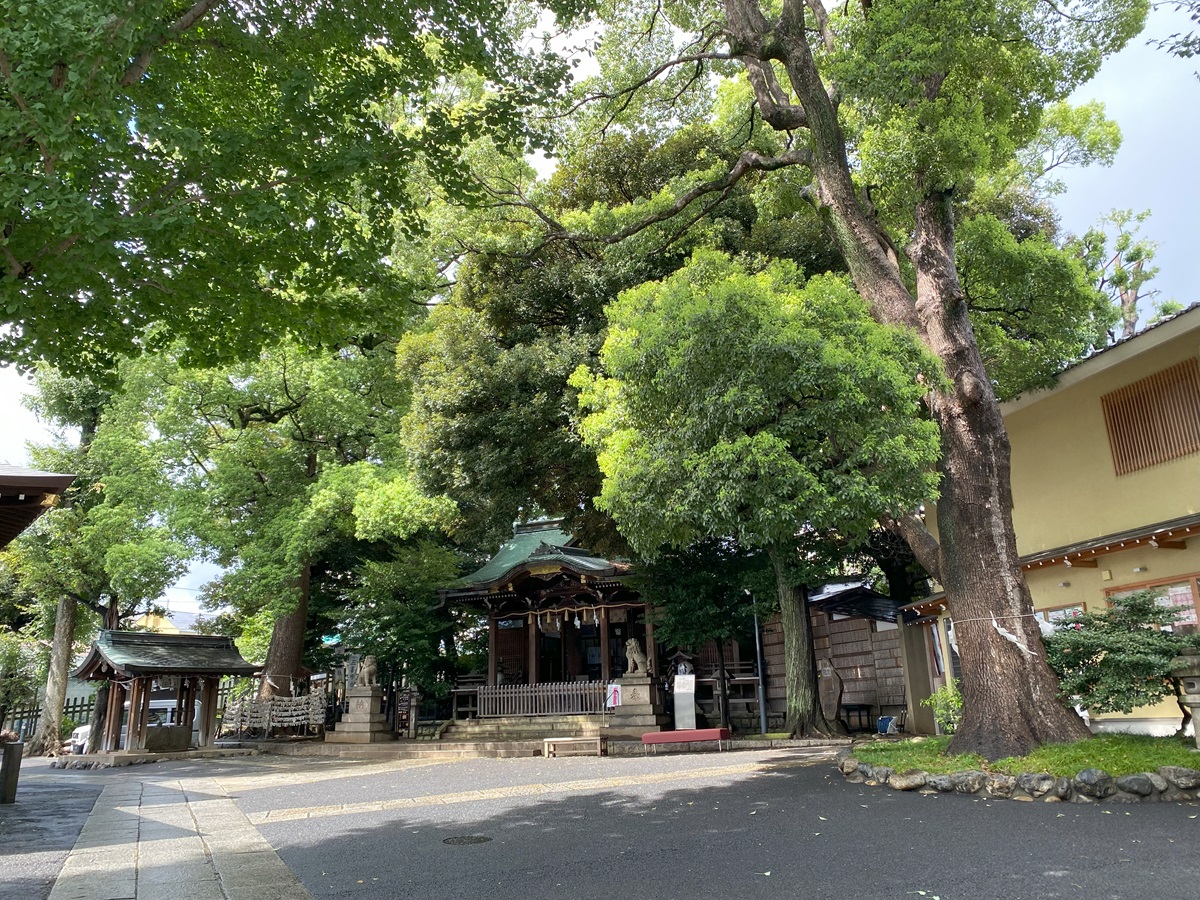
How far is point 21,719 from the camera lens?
88.0 feet

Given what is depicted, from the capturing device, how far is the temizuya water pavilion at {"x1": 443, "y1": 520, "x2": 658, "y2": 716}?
18516mm

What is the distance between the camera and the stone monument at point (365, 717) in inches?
706

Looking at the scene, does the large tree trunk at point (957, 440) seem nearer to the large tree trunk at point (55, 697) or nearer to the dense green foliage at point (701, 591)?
the dense green foliage at point (701, 591)

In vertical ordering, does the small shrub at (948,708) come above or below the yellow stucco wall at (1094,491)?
below

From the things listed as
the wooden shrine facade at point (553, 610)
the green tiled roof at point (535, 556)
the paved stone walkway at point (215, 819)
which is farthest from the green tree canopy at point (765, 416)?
the green tiled roof at point (535, 556)

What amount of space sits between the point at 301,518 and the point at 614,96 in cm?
1216

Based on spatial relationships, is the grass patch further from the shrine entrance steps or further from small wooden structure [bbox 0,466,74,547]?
the shrine entrance steps

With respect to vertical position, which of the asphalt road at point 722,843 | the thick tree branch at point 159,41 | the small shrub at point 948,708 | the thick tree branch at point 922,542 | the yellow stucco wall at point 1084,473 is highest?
the thick tree branch at point 159,41

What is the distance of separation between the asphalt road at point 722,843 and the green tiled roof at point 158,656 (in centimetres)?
1053

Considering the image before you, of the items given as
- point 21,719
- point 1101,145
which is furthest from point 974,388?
point 21,719

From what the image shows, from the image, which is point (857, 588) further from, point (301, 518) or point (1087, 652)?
point (301, 518)

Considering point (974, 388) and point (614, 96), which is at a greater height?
point (614, 96)

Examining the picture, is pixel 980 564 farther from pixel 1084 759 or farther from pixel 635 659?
pixel 635 659

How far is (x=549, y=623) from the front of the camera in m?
21.6
